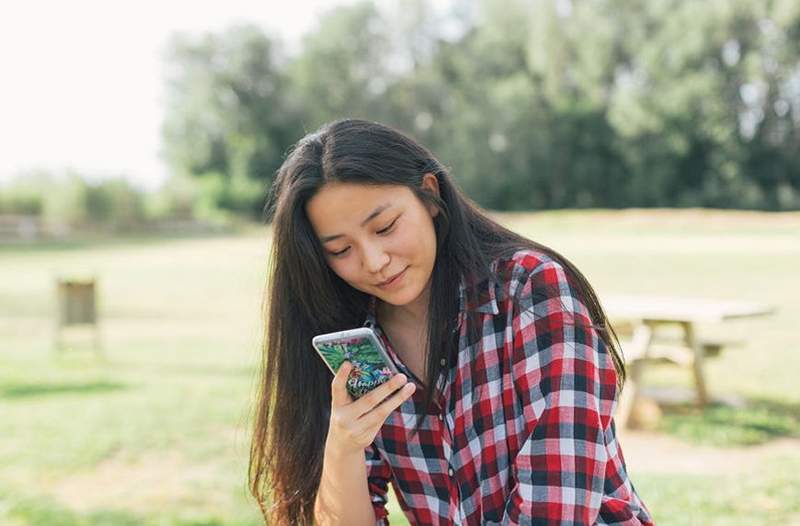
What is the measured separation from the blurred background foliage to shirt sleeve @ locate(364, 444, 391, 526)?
1293 inches

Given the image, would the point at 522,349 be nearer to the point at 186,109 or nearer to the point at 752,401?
the point at 752,401

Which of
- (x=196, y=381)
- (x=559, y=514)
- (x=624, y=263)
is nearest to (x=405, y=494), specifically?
(x=559, y=514)

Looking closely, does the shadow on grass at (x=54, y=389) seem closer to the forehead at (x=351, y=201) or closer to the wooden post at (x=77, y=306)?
the wooden post at (x=77, y=306)

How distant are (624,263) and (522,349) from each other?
16.8m

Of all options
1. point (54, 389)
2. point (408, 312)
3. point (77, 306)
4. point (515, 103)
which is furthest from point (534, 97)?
point (408, 312)

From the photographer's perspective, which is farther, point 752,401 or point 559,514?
point 752,401

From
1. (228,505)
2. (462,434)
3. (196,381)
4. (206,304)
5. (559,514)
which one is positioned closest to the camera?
(559,514)

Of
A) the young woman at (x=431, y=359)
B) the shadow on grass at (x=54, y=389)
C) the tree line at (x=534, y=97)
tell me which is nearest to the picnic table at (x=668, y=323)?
the shadow on grass at (x=54, y=389)

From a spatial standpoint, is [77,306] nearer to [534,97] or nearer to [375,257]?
[375,257]

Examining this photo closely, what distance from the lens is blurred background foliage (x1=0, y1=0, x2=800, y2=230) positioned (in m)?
36.6

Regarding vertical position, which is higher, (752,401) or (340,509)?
(340,509)

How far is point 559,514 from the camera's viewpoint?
1631mm

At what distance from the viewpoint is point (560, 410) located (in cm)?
164

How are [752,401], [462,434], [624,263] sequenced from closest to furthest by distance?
1. [462,434]
2. [752,401]
3. [624,263]
